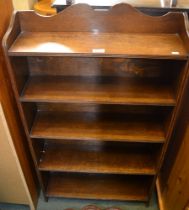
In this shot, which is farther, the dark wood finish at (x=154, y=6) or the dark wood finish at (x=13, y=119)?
the dark wood finish at (x=154, y=6)

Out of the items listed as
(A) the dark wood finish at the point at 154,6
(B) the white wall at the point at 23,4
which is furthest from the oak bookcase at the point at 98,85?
(B) the white wall at the point at 23,4

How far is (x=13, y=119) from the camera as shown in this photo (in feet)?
3.74

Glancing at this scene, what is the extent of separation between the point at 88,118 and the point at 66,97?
0.29 meters

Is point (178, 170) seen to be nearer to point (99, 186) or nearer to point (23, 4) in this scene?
point (99, 186)

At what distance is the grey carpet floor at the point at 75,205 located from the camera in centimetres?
157

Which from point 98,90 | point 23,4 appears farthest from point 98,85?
point 23,4

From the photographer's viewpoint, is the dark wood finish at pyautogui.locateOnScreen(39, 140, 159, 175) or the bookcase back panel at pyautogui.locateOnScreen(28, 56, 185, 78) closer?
the bookcase back panel at pyautogui.locateOnScreen(28, 56, 185, 78)

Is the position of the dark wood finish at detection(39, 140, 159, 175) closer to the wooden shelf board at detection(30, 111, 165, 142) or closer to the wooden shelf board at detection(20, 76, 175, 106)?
the wooden shelf board at detection(30, 111, 165, 142)

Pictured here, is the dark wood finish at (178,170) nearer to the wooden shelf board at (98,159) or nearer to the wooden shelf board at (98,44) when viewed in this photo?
the wooden shelf board at (98,159)

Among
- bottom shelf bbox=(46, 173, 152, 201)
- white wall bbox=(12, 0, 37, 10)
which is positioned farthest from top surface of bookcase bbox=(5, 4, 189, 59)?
white wall bbox=(12, 0, 37, 10)

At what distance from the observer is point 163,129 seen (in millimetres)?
1220

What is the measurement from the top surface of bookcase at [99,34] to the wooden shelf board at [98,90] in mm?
216

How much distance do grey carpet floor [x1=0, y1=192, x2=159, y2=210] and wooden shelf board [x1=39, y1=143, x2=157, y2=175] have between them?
0.35 metres

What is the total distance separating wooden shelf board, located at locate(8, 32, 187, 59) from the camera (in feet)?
2.92
